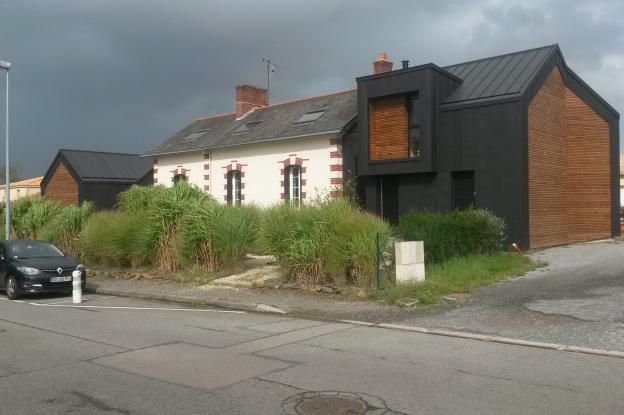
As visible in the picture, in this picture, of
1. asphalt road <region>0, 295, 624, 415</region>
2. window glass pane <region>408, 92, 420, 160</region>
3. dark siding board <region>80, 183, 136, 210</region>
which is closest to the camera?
asphalt road <region>0, 295, 624, 415</region>

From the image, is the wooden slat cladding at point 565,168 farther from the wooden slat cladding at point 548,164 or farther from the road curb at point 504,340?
the road curb at point 504,340

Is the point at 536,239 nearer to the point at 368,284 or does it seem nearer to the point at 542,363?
the point at 368,284

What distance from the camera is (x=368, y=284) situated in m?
13.1

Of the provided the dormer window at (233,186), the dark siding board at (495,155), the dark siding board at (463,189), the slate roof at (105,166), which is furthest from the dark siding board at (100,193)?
the dark siding board at (495,155)

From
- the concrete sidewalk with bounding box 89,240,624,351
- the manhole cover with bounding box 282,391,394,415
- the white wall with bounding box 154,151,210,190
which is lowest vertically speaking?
the manhole cover with bounding box 282,391,394,415

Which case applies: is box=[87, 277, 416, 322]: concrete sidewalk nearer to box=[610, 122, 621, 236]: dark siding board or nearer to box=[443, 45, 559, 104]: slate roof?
box=[443, 45, 559, 104]: slate roof

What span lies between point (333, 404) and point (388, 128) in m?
16.3

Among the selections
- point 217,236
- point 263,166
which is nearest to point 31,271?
point 217,236

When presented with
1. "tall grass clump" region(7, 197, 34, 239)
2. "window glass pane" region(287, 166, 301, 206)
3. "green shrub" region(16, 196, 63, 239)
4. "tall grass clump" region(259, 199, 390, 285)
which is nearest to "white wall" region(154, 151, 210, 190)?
"window glass pane" region(287, 166, 301, 206)

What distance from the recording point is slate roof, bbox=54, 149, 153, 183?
3562 cm

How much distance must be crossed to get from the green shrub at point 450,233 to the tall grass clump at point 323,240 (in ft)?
4.00

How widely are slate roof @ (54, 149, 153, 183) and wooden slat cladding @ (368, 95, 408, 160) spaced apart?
59.2 feet

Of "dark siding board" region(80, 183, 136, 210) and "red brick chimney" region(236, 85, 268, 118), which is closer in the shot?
"red brick chimney" region(236, 85, 268, 118)

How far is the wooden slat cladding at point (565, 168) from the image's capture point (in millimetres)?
19595
